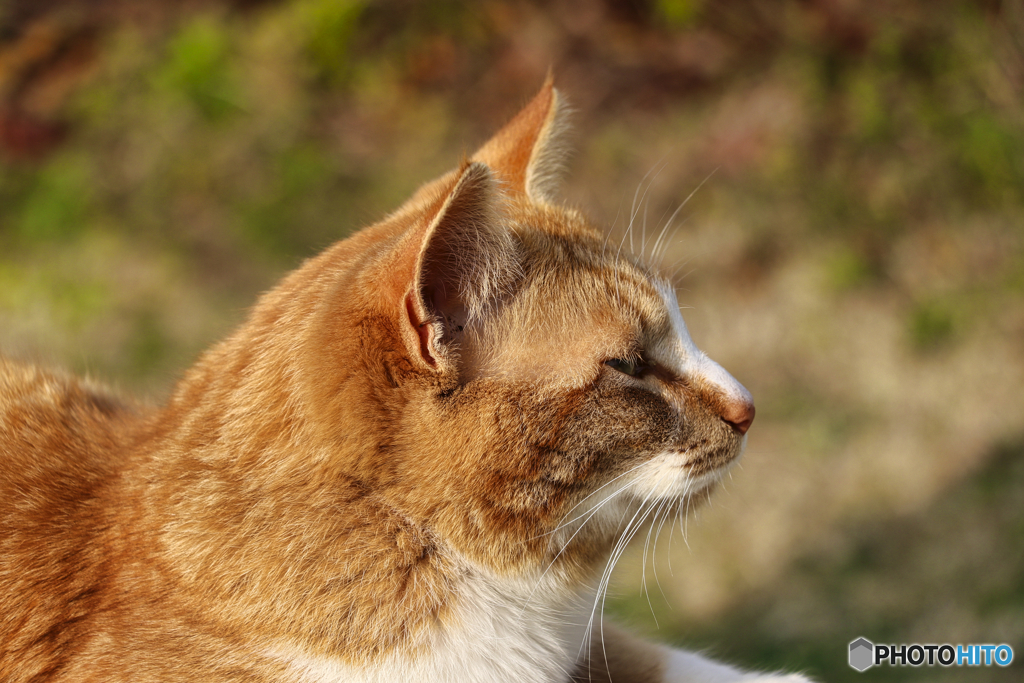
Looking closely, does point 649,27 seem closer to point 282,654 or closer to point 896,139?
point 896,139

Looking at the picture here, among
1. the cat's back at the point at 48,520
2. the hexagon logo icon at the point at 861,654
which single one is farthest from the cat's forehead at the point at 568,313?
the hexagon logo icon at the point at 861,654

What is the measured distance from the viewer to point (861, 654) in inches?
123

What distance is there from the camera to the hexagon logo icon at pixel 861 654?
308 cm

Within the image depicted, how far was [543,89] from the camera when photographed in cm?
245

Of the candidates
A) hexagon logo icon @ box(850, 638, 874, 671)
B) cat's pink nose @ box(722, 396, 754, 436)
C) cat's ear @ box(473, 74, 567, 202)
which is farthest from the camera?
hexagon logo icon @ box(850, 638, 874, 671)

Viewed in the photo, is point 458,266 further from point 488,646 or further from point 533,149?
point 488,646

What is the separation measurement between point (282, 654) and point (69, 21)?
5119 mm

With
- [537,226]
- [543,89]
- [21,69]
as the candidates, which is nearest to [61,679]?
[537,226]

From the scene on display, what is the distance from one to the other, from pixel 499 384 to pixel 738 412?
589 mm

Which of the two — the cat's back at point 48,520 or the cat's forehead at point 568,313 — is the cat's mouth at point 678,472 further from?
the cat's back at point 48,520

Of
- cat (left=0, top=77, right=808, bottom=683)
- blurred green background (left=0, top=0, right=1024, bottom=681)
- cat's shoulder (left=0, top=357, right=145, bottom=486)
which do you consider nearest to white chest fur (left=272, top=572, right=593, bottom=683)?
cat (left=0, top=77, right=808, bottom=683)

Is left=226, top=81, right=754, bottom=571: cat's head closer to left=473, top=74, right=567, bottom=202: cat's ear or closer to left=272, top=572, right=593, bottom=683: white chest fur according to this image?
left=272, top=572, right=593, bottom=683: white chest fur

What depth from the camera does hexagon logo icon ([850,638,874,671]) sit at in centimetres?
308

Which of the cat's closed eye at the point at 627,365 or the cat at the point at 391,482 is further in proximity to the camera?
the cat's closed eye at the point at 627,365
